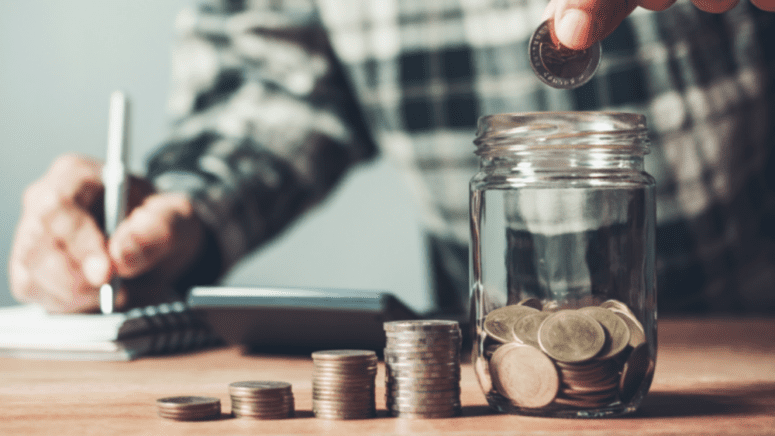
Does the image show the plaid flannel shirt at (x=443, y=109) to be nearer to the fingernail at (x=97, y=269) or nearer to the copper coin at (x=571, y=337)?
the fingernail at (x=97, y=269)

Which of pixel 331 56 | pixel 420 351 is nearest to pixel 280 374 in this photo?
pixel 420 351

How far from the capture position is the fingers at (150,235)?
0.81 meters

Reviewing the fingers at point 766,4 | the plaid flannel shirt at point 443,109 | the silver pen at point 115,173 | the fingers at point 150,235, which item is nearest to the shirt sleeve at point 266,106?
the plaid flannel shirt at point 443,109

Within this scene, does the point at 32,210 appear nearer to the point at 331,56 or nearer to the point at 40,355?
the point at 40,355

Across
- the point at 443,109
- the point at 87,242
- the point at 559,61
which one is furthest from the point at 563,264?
the point at 443,109

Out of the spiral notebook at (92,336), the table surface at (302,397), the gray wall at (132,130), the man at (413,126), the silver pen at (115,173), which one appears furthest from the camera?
the gray wall at (132,130)

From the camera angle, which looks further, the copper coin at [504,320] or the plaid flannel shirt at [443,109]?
the plaid flannel shirt at [443,109]

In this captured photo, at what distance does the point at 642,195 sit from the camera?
49 cm

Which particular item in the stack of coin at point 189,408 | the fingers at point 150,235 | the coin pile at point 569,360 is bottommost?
the stack of coin at point 189,408

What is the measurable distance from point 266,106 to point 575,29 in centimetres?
101

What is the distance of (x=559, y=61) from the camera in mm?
508

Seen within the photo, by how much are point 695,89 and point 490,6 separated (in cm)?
39

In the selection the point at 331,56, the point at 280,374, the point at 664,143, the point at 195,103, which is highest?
the point at 331,56

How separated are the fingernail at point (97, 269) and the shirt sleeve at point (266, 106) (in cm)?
41
